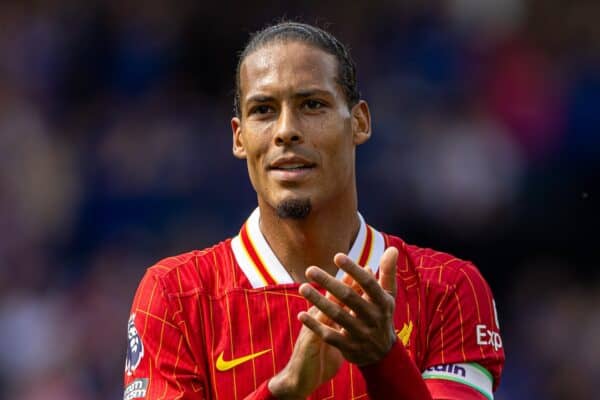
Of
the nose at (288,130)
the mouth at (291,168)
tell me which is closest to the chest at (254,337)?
the mouth at (291,168)

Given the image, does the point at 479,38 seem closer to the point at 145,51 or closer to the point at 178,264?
the point at 145,51

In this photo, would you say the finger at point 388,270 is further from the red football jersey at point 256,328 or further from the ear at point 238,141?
the ear at point 238,141

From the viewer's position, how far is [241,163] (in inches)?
291

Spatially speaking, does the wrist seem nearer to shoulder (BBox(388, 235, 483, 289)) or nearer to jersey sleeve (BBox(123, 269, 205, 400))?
jersey sleeve (BBox(123, 269, 205, 400))

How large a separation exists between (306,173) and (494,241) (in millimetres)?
3799

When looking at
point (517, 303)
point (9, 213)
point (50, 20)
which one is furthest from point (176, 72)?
point (517, 303)

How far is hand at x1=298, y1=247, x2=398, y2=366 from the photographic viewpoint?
9.46ft

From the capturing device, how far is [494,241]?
7.09m

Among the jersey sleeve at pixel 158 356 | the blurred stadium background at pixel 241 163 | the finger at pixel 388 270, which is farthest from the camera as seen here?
the blurred stadium background at pixel 241 163

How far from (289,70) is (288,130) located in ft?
0.67

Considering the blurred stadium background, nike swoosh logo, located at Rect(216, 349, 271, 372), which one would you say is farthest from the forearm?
the blurred stadium background

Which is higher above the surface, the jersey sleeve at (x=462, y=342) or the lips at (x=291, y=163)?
the lips at (x=291, y=163)

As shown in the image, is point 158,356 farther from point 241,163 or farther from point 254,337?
point 241,163

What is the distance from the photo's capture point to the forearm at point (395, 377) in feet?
10.0
